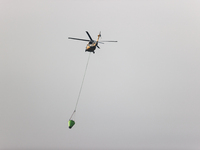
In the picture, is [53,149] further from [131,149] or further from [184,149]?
[184,149]

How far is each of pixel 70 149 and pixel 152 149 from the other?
5812 cm

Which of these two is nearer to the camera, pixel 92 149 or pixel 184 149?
pixel 184 149

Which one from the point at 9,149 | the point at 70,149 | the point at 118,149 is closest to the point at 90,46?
the point at 70,149

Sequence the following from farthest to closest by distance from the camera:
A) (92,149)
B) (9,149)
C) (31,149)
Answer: (92,149)
(31,149)
(9,149)

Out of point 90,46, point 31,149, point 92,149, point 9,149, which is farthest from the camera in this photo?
point 92,149

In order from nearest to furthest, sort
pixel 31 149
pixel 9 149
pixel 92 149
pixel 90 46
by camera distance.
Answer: pixel 90 46, pixel 9 149, pixel 31 149, pixel 92 149

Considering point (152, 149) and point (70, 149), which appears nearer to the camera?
point (70, 149)

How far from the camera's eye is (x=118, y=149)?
12094cm

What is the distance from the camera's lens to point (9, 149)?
332 ft

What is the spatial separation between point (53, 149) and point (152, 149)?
67.7 metres

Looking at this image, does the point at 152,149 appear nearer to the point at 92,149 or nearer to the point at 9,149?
the point at 92,149

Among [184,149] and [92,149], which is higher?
[184,149]

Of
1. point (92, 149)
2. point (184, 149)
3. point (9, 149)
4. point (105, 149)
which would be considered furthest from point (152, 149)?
point (9, 149)

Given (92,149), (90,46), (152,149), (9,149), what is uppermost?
(90,46)
